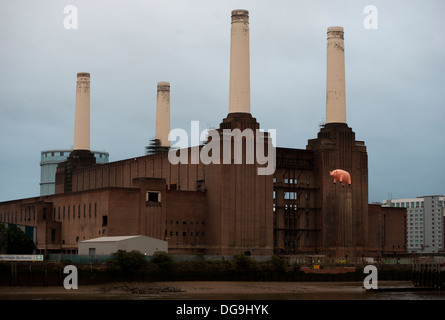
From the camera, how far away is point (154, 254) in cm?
8425

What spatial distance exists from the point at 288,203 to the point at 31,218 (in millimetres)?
34844

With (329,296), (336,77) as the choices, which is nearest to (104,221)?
(329,296)

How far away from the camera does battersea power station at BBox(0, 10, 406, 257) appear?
324ft

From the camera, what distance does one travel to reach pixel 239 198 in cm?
9956

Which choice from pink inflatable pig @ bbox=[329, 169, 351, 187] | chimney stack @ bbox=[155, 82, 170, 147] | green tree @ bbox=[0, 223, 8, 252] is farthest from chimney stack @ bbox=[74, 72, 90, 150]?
pink inflatable pig @ bbox=[329, 169, 351, 187]

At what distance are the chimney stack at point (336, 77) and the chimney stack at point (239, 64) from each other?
14.2 m

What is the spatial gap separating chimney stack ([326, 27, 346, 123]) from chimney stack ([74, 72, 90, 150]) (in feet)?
128

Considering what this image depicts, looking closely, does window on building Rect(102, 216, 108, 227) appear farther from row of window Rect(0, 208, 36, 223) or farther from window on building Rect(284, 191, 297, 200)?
window on building Rect(284, 191, 297, 200)

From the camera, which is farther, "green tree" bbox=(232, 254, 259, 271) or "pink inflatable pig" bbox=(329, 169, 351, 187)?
"pink inflatable pig" bbox=(329, 169, 351, 187)

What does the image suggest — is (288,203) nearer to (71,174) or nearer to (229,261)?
(229,261)

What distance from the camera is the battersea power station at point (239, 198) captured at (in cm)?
9862

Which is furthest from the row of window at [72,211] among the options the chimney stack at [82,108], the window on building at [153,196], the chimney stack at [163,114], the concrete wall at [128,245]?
the chimney stack at [163,114]

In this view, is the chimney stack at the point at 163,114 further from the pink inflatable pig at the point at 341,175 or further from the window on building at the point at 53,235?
the pink inflatable pig at the point at 341,175

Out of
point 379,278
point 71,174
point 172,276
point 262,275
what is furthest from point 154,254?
point 71,174
